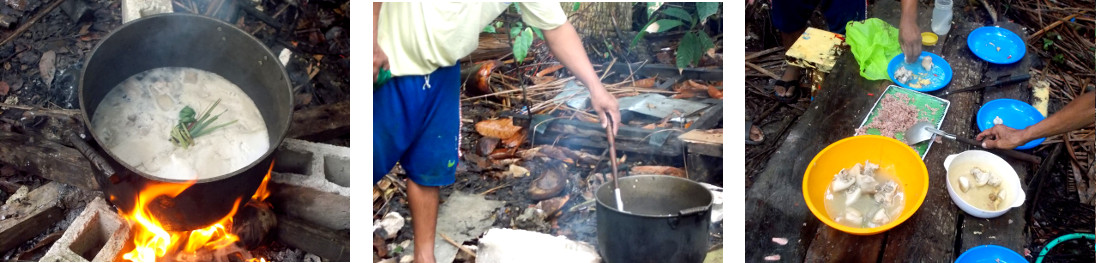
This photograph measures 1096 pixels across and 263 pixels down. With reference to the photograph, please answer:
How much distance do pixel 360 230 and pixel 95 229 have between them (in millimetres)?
774

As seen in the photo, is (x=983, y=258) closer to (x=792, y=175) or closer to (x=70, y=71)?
(x=792, y=175)

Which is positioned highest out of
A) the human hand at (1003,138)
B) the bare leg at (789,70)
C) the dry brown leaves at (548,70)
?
the dry brown leaves at (548,70)

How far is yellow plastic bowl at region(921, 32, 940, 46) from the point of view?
2275mm

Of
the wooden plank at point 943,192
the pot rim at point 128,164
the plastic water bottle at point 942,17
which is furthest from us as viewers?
the plastic water bottle at point 942,17

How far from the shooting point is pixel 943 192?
6.97ft

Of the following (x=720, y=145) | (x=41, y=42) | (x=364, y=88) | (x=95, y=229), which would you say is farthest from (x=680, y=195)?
(x=41, y=42)

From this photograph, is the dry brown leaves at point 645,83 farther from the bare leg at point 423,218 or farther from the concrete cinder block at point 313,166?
the concrete cinder block at point 313,166

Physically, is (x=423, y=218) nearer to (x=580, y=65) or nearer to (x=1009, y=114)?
(x=580, y=65)

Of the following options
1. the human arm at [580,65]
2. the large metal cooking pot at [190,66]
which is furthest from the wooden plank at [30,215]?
the human arm at [580,65]

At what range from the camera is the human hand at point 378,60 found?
2145 mm

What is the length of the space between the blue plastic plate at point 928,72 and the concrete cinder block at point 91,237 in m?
2.27

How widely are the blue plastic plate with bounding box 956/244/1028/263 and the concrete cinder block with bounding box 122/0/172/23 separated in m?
2.32

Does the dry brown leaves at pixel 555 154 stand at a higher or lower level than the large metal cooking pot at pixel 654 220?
higher

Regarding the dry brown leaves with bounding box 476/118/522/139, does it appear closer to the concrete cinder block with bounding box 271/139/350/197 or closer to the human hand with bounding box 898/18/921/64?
the concrete cinder block with bounding box 271/139/350/197
